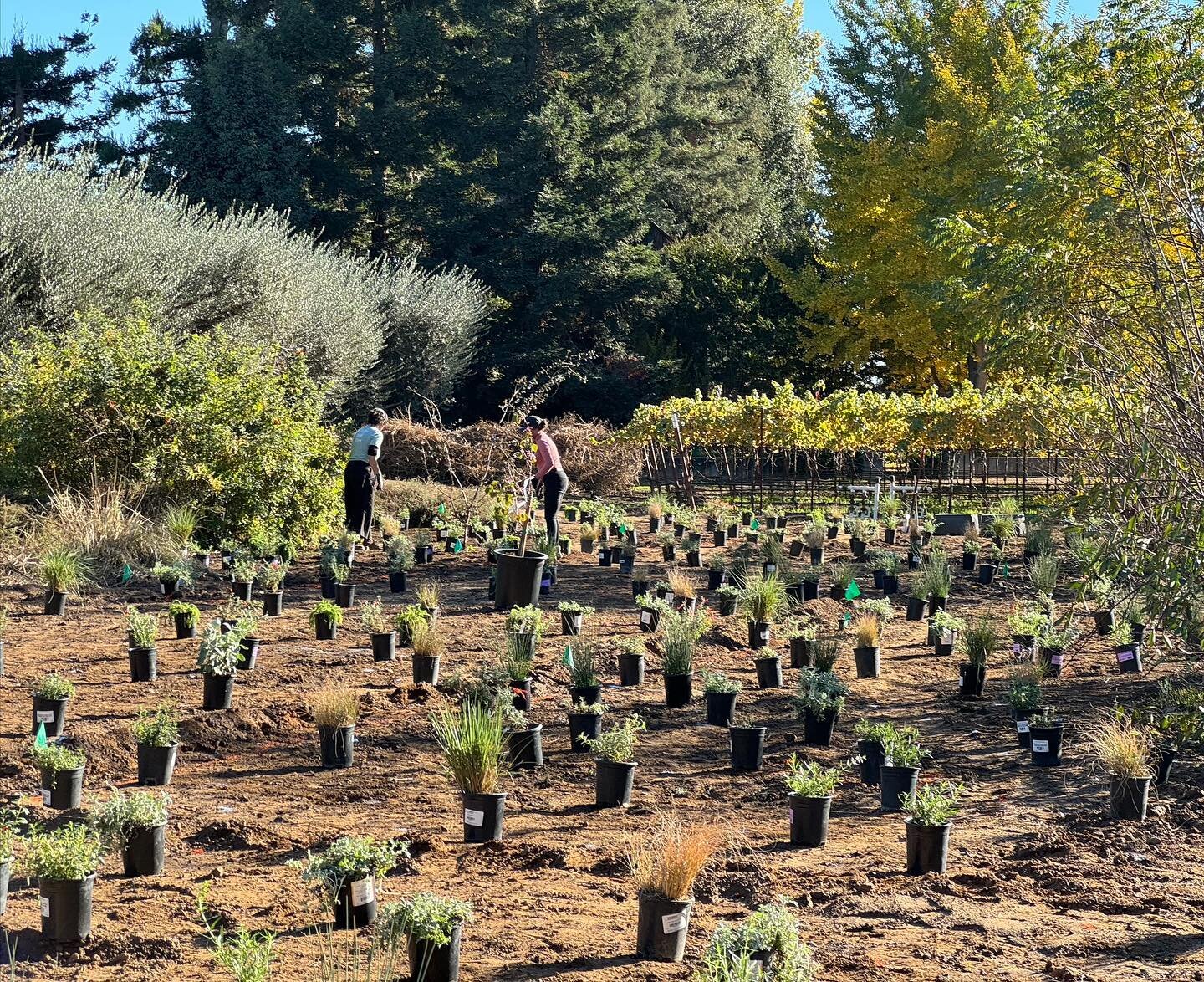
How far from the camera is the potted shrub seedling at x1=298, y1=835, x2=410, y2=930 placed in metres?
3.88

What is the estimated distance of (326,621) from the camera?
8.98 metres

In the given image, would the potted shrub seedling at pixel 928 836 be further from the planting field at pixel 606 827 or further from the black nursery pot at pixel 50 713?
the black nursery pot at pixel 50 713

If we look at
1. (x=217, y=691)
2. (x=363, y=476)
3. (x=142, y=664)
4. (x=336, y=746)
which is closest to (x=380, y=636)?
(x=142, y=664)

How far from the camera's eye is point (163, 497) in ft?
40.5

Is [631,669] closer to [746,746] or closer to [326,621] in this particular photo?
[746,746]

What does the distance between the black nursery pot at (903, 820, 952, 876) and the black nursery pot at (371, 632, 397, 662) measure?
440 centimetres

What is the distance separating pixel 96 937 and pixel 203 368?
9.04 m

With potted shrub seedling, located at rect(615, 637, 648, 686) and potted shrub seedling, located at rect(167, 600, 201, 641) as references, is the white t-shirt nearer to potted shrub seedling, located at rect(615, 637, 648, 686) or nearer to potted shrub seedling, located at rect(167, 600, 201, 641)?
potted shrub seedling, located at rect(167, 600, 201, 641)

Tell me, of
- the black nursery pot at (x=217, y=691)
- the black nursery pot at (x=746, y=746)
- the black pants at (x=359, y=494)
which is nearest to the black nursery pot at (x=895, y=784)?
the black nursery pot at (x=746, y=746)

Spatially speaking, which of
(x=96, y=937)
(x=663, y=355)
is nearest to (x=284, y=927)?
(x=96, y=937)

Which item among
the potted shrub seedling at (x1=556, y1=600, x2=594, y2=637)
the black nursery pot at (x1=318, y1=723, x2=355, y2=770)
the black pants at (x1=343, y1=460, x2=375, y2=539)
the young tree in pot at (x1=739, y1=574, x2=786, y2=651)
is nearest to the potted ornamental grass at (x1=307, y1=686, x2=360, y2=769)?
the black nursery pot at (x1=318, y1=723, x2=355, y2=770)

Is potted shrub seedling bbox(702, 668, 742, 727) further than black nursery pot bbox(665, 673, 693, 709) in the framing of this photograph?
No

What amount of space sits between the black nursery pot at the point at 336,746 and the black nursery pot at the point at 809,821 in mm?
2186

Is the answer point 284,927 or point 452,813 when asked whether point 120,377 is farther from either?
point 284,927
